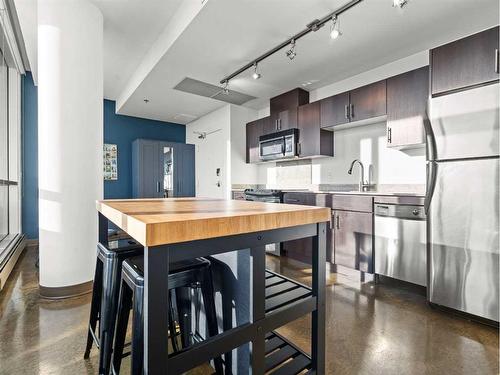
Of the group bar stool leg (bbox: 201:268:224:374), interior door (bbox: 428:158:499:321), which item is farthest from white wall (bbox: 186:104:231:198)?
bar stool leg (bbox: 201:268:224:374)

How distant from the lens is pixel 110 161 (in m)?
5.47

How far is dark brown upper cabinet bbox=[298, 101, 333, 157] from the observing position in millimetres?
3654

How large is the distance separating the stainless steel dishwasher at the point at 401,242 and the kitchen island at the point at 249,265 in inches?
66.2

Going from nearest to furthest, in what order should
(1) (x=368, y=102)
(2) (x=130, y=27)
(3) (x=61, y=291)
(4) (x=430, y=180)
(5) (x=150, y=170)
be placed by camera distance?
(4) (x=430, y=180) → (3) (x=61, y=291) → (2) (x=130, y=27) → (1) (x=368, y=102) → (5) (x=150, y=170)

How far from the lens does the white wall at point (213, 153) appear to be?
4.92m

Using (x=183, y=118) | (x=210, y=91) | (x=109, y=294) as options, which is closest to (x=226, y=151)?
→ (x=210, y=91)

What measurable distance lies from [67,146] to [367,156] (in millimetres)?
3329

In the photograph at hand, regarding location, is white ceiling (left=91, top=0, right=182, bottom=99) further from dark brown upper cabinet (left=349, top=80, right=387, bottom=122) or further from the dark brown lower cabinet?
the dark brown lower cabinet

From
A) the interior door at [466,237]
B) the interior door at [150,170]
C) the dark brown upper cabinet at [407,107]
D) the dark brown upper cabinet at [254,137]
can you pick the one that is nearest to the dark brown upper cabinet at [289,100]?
the dark brown upper cabinet at [254,137]

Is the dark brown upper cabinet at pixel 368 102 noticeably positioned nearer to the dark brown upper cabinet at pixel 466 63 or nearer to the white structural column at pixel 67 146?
the dark brown upper cabinet at pixel 466 63

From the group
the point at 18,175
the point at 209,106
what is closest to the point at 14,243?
the point at 18,175

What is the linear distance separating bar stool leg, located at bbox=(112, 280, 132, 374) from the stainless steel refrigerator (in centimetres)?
224

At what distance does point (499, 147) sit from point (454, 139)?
27 cm

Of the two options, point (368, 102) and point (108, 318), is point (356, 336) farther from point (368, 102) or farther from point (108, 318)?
point (368, 102)
